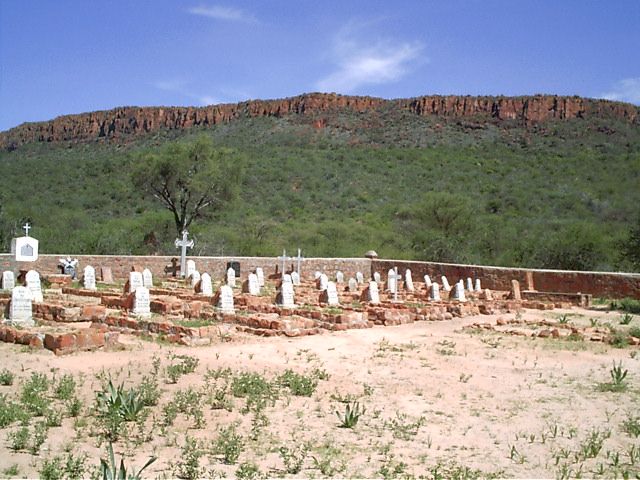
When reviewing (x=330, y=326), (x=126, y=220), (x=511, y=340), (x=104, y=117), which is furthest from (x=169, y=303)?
(x=104, y=117)

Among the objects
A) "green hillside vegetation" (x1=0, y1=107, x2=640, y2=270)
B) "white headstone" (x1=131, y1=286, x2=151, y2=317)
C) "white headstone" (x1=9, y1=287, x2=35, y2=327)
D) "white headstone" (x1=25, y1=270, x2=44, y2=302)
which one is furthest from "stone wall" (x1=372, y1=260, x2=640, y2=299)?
"white headstone" (x1=9, y1=287, x2=35, y2=327)

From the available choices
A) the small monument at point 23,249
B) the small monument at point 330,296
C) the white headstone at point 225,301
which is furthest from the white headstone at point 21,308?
the small monument at point 330,296

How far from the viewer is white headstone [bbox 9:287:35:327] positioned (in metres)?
11.6

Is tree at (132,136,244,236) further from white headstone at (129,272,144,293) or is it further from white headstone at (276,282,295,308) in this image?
white headstone at (276,282,295,308)

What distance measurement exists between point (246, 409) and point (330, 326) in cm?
596

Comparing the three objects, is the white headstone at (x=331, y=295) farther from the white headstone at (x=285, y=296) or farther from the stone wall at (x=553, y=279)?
the stone wall at (x=553, y=279)

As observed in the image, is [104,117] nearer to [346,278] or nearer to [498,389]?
[346,278]

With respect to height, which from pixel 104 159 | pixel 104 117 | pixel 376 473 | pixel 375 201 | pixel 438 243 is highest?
pixel 104 117

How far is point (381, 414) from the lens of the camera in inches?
272

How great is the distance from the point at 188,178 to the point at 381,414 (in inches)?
1066

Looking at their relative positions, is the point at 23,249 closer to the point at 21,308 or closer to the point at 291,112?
the point at 21,308

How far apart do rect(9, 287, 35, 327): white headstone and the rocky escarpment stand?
188 ft

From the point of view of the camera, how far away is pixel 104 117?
7806 centimetres

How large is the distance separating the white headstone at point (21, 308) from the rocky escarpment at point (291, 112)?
57.2 metres
